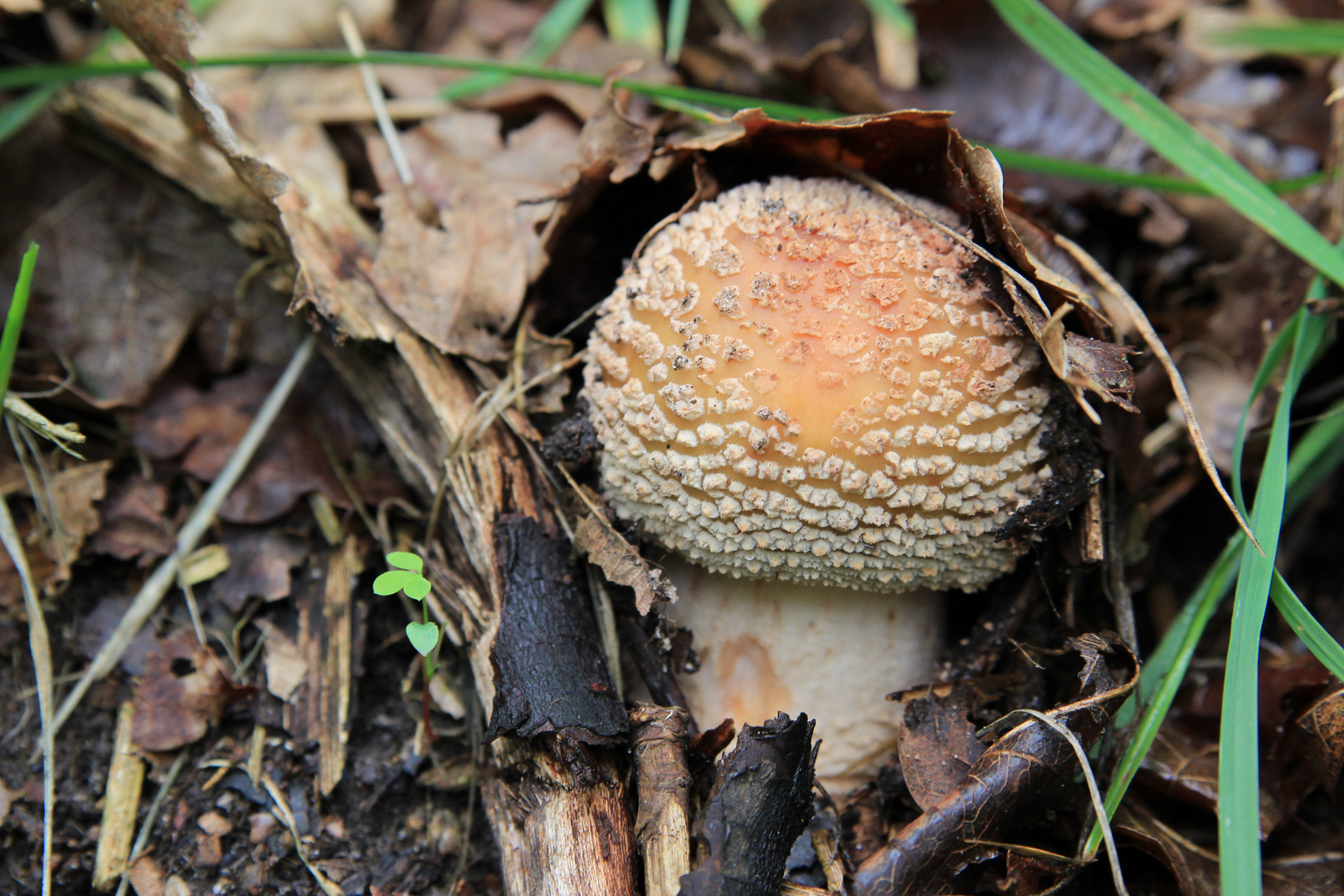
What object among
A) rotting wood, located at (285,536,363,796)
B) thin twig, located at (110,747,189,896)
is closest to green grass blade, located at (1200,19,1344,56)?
rotting wood, located at (285,536,363,796)

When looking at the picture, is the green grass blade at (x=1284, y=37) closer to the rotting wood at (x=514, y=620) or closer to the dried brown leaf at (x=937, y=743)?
the dried brown leaf at (x=937, y=743)

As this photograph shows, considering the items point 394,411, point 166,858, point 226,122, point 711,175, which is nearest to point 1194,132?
point 711,175

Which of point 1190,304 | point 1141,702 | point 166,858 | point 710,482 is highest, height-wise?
point 1190,304

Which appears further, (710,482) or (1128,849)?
(1128,849)

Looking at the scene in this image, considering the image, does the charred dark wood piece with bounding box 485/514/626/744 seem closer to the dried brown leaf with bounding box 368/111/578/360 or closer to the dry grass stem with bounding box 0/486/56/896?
the dried brown leaf with bounding box 368/111/578/360

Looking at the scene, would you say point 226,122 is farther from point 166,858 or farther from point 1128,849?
point 1128,849

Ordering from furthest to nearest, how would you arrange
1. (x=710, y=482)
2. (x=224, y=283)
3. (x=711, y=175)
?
(x=224, y=283)
(x=711, y=175)
(x=710, y=482)

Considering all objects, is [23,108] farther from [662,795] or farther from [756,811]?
[756,811]

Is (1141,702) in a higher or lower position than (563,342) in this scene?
lower
